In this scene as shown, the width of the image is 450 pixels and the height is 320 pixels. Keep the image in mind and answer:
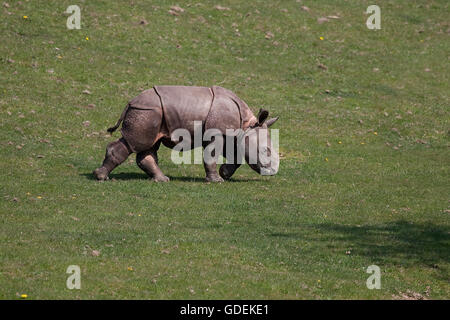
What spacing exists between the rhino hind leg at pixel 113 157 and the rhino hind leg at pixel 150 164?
0.43 m

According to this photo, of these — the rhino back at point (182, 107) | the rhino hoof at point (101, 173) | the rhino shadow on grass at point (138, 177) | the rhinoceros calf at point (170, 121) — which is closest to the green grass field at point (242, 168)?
the rhino shadow on grass at point (138, 177)

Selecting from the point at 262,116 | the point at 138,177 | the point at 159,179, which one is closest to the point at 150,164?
the point at 159,179

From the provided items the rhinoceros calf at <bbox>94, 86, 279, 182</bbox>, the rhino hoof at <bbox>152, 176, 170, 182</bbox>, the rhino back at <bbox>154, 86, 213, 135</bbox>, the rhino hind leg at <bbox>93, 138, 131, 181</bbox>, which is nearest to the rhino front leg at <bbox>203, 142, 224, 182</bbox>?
the rhinoceros calf at <bbox>94, 86, 279, 182</bbox>

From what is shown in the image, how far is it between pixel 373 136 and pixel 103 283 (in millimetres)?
16314

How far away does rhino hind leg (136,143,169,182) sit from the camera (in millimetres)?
19797

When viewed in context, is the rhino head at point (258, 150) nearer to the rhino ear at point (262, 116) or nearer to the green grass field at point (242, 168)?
the rhino ear at point (262, 116)

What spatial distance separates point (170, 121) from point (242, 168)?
429cm

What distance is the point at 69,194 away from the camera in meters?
18.2

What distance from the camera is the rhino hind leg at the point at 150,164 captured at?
19.8m

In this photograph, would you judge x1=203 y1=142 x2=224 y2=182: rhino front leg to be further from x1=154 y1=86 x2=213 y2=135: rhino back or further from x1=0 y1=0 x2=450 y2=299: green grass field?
x1=154 y1=86 x2=213 y2=135: rhino back

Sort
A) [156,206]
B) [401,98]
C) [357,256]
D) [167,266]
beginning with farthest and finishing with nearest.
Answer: [401,98]
[156,206]
[357,256]
[167,266]

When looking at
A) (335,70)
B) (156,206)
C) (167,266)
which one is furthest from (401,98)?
(167,266)
